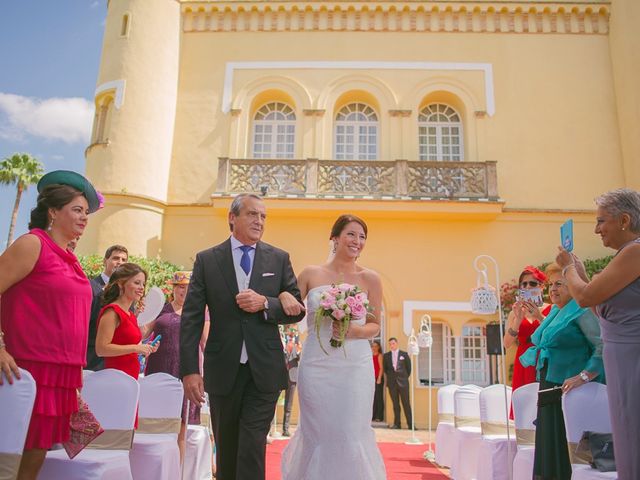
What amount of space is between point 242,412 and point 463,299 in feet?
34.8

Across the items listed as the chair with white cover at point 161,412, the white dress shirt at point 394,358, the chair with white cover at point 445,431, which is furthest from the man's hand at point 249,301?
the white dress shirt at point 394,358

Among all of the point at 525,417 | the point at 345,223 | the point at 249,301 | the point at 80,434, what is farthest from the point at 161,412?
the point at 525,417

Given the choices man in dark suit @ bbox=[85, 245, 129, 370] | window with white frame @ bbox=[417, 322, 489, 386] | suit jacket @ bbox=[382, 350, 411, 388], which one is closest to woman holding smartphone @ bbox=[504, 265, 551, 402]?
man in dark suit @ bbox=[85, 245, 129, 370]

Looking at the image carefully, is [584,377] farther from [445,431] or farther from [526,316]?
[445,431]

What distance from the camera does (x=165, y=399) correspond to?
4.35m

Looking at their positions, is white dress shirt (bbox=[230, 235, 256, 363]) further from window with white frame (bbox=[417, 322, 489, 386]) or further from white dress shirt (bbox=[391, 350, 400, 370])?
window with white frame (bbox=[417, 322, 489, 386])

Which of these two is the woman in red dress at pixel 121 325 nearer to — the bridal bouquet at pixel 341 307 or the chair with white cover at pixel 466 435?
the bridal bouquet at pixel 341 307

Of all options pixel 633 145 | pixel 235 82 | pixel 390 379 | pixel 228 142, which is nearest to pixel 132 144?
pixel 228 142

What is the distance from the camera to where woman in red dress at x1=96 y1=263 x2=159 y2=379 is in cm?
411

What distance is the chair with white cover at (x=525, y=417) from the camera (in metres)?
4.41

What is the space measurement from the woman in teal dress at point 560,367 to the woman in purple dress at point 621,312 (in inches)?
35.4

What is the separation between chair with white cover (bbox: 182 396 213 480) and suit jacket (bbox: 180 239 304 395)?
2.54m

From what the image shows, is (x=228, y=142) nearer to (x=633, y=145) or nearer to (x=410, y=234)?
(x=410, y=234)

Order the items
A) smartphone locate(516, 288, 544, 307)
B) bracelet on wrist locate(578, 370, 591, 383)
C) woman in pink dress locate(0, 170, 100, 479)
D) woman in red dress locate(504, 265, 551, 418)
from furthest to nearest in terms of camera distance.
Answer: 1. woman in red dress locate(504, 265, 551, 418)
2. smartphone locate(516, 288, 544, 307)
3. bracelet on wrist locate(578, 370, 591, 383)
4. woman in pink dress locate(0, 170, 100, 479)
